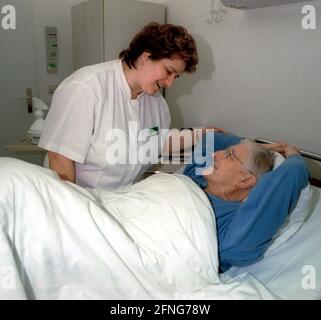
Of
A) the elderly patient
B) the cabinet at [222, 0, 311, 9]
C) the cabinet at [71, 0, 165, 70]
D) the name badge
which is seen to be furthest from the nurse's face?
the cabinet at [71, 0, 165, 70]

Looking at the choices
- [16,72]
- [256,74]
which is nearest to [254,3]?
[256,74]

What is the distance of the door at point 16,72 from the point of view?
283 cm

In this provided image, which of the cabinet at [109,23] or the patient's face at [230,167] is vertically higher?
the cabinet at [109,23]

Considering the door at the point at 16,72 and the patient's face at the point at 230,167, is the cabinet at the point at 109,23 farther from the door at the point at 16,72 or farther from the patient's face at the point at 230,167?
the patient's face at the point at 230,167

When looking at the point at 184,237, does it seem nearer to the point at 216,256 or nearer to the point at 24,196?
the point at 216,256

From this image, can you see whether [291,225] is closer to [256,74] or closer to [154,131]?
[154,131]

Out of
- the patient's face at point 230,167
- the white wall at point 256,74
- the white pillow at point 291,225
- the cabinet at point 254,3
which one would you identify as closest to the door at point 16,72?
the white wall at point 256,74

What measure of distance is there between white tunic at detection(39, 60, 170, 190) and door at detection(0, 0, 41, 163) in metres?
1.80

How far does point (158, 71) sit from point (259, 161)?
1.89ft

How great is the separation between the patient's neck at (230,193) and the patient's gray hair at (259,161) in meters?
0.10

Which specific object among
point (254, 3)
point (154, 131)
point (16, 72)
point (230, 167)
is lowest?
point (230, 167)

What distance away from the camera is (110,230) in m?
1.07

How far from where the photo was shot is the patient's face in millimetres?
1348

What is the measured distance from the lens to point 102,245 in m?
1.03
